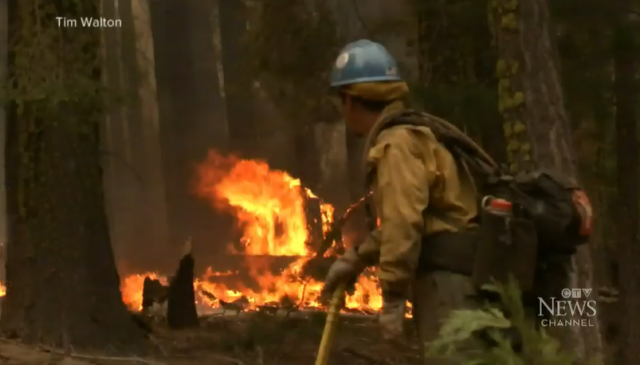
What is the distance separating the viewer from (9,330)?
785cm

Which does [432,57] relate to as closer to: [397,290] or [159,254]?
[397,290]

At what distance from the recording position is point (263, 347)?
822 cm

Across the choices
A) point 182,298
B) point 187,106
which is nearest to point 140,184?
point 187,106

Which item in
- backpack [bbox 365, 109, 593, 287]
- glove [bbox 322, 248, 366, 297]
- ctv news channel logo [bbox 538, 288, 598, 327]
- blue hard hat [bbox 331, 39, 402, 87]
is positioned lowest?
ctv news channel logo [bbox 538, 288, 598, 327]

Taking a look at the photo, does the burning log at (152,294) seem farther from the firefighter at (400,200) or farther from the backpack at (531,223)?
the backpack at (531,223)

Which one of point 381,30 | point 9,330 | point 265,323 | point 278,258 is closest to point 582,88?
point 381,30

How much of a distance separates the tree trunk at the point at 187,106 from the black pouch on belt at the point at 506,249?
43.7 feet

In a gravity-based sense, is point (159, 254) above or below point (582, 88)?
below

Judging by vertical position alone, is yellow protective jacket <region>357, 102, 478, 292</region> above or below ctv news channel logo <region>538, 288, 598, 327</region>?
above

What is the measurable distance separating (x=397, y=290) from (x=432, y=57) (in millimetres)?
4647

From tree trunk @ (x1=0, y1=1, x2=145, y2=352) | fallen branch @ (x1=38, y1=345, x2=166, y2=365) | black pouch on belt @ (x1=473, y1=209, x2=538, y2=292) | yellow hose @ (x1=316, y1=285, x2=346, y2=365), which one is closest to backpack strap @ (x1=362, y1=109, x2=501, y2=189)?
black pouch on belt @ (x1=473, y1=209, x2=538, y2=292)

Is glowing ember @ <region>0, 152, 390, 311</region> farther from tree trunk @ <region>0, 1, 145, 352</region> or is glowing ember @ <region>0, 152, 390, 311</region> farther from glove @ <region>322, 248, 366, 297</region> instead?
glove @ <region>322, 248, 366, 297</region>

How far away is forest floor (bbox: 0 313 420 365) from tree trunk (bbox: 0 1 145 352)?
40cm

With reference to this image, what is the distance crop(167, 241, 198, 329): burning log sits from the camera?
9445 millimetres
